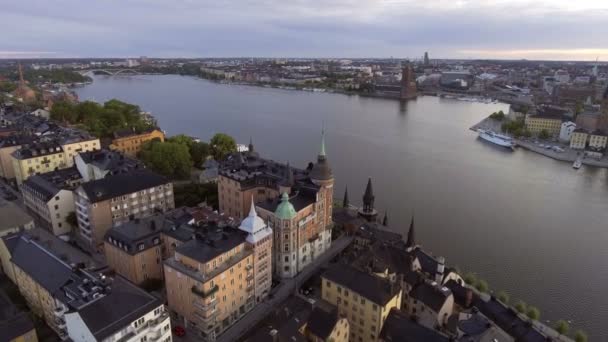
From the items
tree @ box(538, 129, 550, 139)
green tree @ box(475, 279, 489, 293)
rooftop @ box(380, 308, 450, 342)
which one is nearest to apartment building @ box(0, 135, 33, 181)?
rooftop @ box(380, 308, 450, 342)

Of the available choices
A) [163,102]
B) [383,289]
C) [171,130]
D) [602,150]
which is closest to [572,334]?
[383,289]

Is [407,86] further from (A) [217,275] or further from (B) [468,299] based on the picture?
(A) [217,275]

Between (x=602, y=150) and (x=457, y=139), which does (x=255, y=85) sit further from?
(x=602, y=150)

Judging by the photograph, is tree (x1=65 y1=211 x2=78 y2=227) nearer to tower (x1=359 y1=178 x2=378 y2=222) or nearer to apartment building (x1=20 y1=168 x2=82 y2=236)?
apartment building (x1=20 y1=168 x2=82 y2=236)

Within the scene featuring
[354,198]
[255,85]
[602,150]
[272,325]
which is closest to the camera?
[272,325]

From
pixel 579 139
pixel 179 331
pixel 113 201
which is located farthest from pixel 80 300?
pixel 579 139

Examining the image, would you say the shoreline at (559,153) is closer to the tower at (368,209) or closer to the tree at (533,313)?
the tower at (368,209)

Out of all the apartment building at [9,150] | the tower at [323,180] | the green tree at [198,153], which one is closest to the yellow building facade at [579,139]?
the tower at [323,180]
